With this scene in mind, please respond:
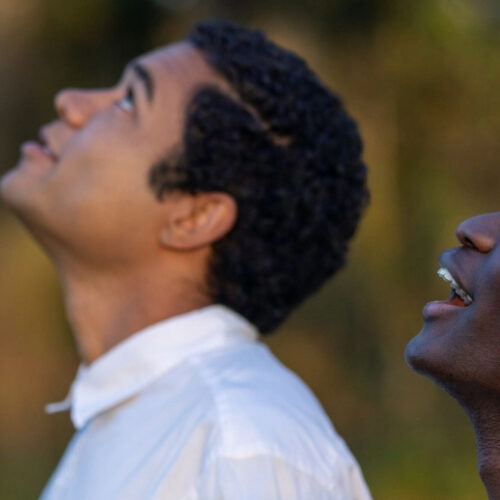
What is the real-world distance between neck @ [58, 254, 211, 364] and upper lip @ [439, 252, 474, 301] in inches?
42.6

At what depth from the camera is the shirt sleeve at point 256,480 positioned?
1960mm

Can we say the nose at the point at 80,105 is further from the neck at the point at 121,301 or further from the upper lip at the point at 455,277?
the upper lip at the point at 455,277

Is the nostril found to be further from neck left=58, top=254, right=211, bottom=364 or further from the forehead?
the forehead

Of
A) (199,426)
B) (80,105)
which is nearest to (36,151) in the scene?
(80,105)

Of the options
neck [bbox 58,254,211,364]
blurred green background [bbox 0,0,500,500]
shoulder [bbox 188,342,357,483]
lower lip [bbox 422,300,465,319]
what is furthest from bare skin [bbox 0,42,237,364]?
blurred green background [bbox 0,0,500,500]

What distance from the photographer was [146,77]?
104 inches

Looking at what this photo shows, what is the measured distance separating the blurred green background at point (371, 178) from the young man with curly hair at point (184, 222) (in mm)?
4615

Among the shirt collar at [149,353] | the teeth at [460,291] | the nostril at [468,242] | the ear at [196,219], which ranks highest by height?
the nostril at [468,242]

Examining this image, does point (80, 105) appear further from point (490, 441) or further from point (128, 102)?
point (490, 441)

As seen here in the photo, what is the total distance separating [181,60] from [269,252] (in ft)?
1.90

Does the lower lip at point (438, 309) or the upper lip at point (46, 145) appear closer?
the lower lip at point (438, 309)

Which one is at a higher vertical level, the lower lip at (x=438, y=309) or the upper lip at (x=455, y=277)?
the upper lip at (x=455, y=277)

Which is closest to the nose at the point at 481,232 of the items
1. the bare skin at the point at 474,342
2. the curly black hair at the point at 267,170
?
the bare skin at the point at 474,342

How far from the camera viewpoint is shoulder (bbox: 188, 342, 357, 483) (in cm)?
204
